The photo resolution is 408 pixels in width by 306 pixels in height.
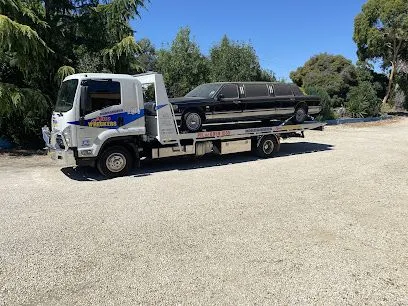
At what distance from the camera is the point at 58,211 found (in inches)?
288

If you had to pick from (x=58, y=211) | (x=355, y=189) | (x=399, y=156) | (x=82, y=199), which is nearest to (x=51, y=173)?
(x=82, y=199)

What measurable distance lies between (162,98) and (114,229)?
5.08 metres

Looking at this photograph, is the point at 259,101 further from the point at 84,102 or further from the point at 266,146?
the point at 84,102

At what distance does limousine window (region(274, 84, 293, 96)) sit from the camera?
13.3 metres

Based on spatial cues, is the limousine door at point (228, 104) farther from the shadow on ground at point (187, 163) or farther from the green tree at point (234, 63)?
the green tree at point (234, 63)

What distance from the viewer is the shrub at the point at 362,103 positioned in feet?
91.5

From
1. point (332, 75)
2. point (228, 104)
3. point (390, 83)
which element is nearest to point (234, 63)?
point (228, 104)

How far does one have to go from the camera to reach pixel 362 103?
27891 mm

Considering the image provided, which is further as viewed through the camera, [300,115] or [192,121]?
[300,115]

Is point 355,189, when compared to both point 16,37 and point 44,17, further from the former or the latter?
point 44,17

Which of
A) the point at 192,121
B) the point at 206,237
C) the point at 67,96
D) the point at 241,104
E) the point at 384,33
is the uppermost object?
the point at 384,33

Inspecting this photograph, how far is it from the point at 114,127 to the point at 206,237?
506 cm

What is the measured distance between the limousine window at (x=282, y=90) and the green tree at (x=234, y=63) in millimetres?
8487

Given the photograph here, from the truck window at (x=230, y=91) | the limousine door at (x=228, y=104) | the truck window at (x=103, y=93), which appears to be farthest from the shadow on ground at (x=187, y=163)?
the truck window at (x=230, y=91)
